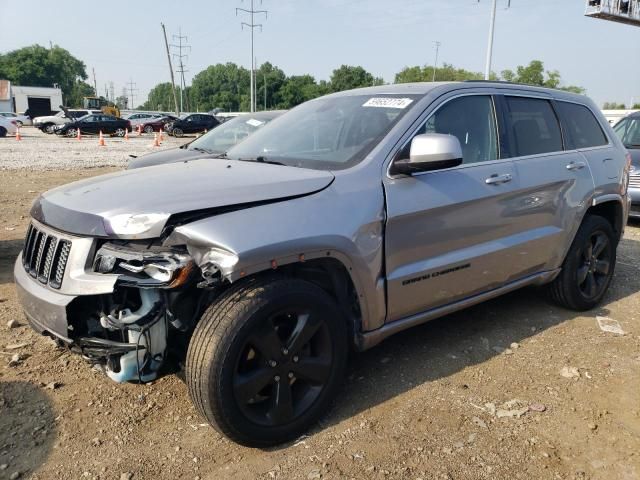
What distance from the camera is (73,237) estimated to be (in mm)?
2607

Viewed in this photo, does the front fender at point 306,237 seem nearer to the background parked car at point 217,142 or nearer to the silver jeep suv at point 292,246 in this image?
the silver jeep suv at point 292,246

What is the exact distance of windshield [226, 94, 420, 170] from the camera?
3.16 m

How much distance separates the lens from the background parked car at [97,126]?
3098 centimetres

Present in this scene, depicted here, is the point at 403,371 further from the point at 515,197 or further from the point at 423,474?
the point at 515,197

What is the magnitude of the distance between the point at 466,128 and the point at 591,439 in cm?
199

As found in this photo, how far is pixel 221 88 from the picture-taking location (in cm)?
10731

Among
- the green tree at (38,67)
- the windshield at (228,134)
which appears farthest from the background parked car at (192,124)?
the green tree at (38,67)

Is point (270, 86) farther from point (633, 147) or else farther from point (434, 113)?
point (434, 113)

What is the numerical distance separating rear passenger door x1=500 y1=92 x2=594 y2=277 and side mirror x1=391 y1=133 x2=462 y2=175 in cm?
94

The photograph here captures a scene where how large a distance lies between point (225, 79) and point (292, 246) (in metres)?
111

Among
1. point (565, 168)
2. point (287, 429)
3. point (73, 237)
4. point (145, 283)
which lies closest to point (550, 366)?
point (565, 168)

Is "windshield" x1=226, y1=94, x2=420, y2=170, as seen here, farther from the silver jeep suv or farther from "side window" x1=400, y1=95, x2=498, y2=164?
"side window" x1=400, y1=95, x2=498, y2=164

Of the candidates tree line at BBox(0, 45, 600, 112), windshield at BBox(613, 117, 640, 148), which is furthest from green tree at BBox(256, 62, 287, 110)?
windshield at BBox(613, 117, 640, 148)

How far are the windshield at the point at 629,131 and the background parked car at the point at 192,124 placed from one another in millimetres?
26188
